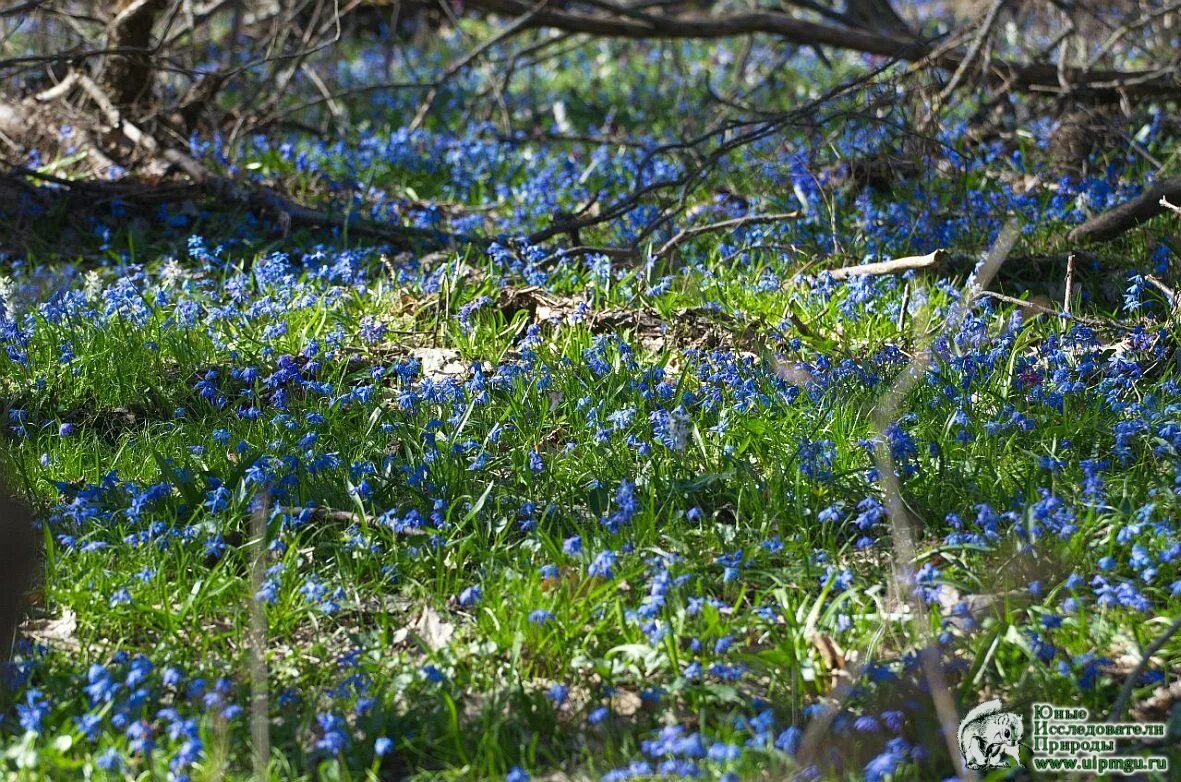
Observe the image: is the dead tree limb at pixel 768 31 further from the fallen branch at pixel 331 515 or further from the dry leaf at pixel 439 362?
the fallen branch at pixel 331 515

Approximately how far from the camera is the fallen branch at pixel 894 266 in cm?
473

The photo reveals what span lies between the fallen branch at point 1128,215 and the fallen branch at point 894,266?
0.68 meters

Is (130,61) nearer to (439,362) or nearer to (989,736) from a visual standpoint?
(439,362)

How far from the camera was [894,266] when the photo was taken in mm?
4875

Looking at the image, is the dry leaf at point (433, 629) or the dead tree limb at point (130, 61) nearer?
the dry leaf at point (433, 629)

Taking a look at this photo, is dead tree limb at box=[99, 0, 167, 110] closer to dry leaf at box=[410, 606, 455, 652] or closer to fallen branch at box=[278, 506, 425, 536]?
fallen branch at box=[278, 506, 425, 536]

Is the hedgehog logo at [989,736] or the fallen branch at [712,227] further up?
the fallen branch at [712,227]

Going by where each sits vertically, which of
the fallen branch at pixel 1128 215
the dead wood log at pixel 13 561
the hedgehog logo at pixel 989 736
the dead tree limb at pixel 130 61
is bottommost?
the hedgehog logo at pixel 989 736

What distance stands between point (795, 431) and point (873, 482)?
1.29 ft

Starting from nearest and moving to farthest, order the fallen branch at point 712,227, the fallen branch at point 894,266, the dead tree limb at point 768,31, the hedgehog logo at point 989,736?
the hedgehog logo at point 989,736, the fallen branch at point 894,266, the fallen branch at point 712,227, the dead tree limb at point 768,31

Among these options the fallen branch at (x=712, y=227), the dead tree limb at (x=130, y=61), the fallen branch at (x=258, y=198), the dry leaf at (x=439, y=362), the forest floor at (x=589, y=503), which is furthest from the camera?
the dead tree limb at (x=130, y=61)

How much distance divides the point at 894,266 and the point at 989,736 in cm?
265

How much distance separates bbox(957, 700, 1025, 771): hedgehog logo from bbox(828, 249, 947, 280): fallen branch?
242cm

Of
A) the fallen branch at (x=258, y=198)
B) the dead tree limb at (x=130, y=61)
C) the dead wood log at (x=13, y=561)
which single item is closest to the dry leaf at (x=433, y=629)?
the dead wood log at (x=13, y=561)
